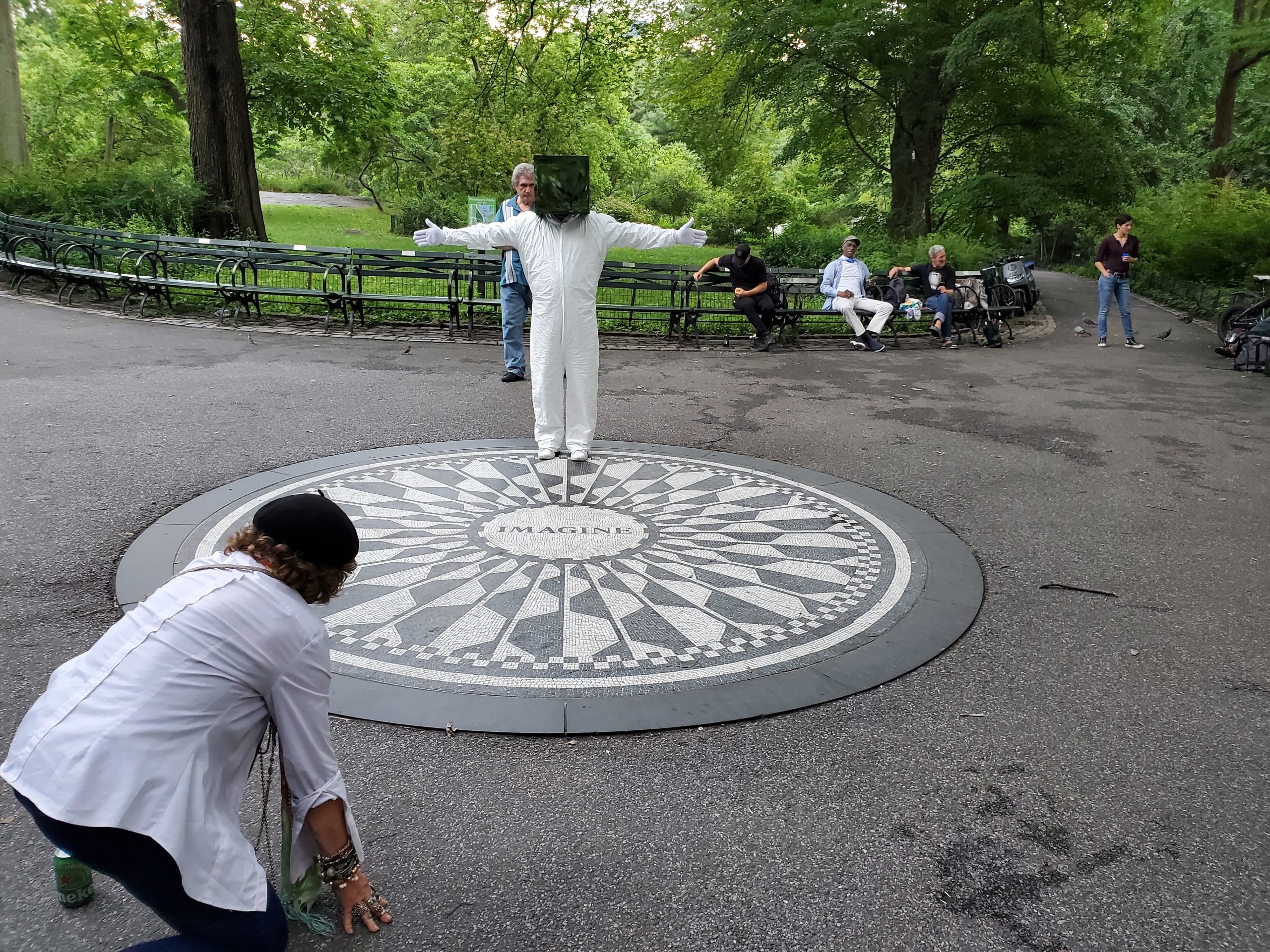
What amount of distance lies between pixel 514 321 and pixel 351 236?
21037mm

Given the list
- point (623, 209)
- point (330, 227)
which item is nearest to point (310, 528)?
point (330, 227)

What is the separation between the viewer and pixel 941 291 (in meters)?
15.0

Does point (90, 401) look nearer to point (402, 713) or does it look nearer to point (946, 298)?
point (402, 713)

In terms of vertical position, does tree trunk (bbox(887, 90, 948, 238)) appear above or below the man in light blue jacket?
above

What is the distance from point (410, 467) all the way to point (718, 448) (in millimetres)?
2589

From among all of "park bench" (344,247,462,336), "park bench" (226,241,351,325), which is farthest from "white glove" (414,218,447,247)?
"park bench" (226,241,351,325)

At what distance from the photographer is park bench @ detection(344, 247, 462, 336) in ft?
43.9

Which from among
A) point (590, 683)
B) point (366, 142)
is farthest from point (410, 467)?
point (366, 142)

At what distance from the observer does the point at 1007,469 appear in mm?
7527

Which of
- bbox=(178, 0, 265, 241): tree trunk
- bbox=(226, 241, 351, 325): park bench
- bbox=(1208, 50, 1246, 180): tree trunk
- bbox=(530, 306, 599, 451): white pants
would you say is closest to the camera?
bbox=(530, 306, 599, 451): white pants

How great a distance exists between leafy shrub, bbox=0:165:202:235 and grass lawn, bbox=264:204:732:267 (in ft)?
14.2

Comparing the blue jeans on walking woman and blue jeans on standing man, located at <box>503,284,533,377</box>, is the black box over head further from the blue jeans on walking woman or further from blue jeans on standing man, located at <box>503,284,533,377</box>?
the blue jeans on walking woman

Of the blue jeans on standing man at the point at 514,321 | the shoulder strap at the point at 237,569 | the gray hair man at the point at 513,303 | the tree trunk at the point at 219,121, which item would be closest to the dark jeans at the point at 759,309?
the gray hair man at the point at 513,303

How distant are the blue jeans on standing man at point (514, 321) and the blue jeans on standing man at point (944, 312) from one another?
779 cm
